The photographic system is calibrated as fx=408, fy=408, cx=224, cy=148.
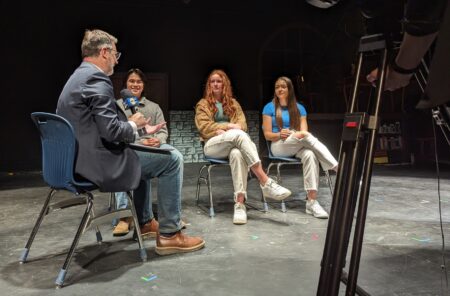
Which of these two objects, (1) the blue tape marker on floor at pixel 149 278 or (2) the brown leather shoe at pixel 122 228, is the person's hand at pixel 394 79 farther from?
(2) the brown leather shoe at pixel 122 228

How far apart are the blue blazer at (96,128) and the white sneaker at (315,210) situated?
1.60m

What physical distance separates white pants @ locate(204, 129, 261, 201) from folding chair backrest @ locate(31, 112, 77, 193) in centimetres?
134

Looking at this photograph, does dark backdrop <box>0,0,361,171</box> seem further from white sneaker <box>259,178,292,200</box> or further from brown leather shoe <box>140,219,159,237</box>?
brown leather shoe <box>140,219,159,237</box>

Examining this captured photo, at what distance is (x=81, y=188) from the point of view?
1983 millimetres

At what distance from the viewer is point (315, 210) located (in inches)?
121

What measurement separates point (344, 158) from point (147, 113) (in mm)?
2396

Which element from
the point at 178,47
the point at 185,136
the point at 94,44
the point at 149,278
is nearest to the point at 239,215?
the point at 149,278

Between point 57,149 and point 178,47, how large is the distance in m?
5.27

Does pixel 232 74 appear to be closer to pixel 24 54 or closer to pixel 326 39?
pixel 326 39

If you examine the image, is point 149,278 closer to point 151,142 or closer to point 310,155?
point 151,142

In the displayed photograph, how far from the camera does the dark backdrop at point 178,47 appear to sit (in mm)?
6121

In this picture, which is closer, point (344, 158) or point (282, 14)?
point (344, 158)

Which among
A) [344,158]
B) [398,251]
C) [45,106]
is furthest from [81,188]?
[45,106]

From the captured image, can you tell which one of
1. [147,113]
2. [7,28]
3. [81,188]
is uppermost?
[7,28]
